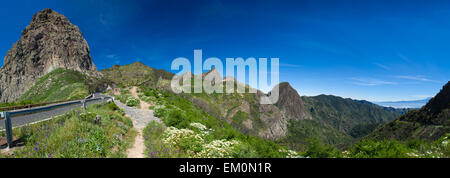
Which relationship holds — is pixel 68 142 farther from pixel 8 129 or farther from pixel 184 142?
pixel 184 142

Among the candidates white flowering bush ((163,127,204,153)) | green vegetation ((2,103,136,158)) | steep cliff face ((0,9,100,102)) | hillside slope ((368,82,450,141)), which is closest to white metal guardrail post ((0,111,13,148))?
green vegetation ((2,103,136,158))

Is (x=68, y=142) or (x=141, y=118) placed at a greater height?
(x=68, y=142)

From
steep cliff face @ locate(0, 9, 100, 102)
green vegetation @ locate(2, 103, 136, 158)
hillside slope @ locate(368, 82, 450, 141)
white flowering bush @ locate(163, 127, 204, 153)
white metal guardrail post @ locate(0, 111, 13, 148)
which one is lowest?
hillside slope @ locate(368, 82, 450, 141)

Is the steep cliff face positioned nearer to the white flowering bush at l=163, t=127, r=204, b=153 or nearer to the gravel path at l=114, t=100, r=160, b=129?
the gravel path at l=114, t=100, r=160, b=129

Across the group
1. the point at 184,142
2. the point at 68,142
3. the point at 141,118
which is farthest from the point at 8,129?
the point at 141,118

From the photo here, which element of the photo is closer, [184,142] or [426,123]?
[184,142]

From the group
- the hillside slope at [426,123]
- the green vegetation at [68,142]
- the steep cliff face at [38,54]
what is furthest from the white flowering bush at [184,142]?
the steep cliff face at [38,54]

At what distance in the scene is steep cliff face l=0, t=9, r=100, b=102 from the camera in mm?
82875

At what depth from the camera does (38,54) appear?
85.8 metres

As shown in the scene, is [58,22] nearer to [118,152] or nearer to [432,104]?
[118,152]

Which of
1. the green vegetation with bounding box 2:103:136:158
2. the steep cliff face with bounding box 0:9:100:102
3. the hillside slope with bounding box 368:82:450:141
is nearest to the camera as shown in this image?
the green vegetation with bounding box 2:103:136:158
